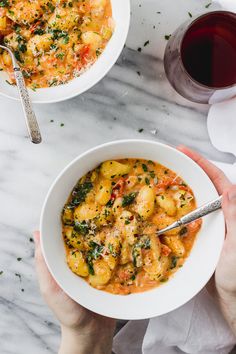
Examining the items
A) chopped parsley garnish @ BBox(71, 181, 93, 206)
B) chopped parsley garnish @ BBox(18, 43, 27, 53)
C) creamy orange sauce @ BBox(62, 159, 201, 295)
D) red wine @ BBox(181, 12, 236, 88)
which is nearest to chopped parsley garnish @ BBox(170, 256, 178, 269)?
creamy orange sauce @ BBox(62, 159, 201, 295)

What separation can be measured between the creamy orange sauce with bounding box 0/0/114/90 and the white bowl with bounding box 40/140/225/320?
0.35m

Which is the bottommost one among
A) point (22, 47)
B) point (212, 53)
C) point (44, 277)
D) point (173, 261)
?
point (44, 277)

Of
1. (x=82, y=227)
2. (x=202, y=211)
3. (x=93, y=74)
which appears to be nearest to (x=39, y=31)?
(x=93, y=74)

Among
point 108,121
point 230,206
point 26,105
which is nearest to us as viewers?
Answer: point 230,206

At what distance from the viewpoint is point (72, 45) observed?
1787mm

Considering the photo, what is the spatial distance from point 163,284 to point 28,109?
28.2 inches

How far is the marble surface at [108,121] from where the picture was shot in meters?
1.94

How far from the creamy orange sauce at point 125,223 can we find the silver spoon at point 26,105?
235mm

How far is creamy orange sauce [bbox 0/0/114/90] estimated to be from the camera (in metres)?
1.77

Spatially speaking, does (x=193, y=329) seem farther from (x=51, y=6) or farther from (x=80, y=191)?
(x=51, y=6)

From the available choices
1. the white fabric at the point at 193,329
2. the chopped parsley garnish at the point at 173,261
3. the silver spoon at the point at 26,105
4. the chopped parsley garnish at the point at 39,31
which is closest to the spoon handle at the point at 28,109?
the silver spoon at the point at 26,105

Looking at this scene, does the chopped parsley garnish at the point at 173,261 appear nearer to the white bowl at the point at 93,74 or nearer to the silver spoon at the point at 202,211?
the silver spoon at the point at 202,211

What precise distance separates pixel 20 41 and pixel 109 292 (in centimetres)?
88

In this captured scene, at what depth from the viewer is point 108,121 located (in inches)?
77.3
